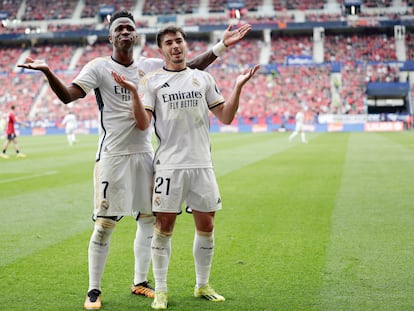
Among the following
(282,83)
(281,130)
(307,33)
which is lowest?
(281,130)

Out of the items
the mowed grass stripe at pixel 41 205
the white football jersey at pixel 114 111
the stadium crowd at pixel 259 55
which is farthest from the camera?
the stadium crowd at pixel 259 55

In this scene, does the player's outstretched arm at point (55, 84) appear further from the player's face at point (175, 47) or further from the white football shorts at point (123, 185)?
the player's face at point (175, 47)

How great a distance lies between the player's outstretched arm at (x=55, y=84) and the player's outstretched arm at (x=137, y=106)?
0.41 m

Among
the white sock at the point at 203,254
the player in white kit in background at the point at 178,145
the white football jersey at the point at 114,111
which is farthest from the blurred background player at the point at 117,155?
the white sock at the point at 203,254

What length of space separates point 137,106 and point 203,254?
1.43m

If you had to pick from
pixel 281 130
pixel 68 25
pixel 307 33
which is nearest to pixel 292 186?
pixel 281 130

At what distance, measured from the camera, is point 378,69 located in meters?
59.5

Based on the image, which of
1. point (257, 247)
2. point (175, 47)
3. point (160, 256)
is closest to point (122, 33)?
point (175, 47)

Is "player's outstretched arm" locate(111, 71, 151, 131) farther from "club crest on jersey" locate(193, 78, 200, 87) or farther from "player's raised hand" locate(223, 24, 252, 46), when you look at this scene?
"player's raised hand" locate(223, 24, 252, 46)

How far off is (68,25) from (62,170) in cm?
→ 5275

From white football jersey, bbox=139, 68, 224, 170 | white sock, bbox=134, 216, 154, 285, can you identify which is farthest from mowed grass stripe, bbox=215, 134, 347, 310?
white football jersey, bbox=139, 68, 224, 170

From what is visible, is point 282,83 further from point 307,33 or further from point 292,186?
point 292,186

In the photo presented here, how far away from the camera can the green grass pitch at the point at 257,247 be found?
561 cm

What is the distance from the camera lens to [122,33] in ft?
18.4
